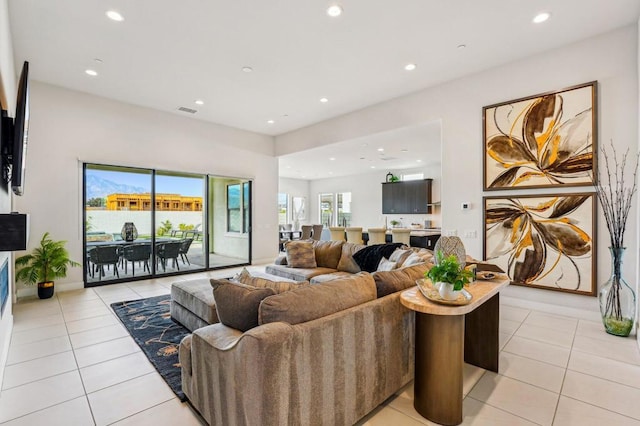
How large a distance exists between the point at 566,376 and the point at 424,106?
4195 mm

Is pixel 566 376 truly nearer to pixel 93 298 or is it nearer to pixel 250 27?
pixel 250 27

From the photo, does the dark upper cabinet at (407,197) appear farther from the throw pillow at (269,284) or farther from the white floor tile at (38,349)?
the white floor tile at (38,349)

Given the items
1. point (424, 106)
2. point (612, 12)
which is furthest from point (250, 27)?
point (612, 12)

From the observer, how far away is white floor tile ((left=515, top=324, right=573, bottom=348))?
10.6 feet

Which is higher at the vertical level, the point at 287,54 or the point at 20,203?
the point at 287,54

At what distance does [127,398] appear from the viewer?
2271 mm

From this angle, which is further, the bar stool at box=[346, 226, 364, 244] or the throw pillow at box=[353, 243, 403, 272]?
the bar stool at box=[346, 226, 364, 244]

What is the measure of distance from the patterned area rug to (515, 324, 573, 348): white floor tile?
3577 millimetres

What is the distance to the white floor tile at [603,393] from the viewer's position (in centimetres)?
217

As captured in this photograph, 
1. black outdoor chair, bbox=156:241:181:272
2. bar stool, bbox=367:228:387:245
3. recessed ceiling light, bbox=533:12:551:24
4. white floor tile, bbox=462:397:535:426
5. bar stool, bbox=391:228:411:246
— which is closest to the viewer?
white floor tile, bbox=462:397:535:426

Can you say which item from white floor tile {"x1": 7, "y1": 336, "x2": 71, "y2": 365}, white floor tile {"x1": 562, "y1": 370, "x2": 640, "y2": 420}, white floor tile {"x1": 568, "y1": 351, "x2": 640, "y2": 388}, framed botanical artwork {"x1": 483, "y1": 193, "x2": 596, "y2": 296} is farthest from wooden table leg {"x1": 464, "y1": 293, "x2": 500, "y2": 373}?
white floor tile {"x1": 7, "y1": 336, "x2": 71, "y2": 365}

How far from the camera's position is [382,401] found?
84.0 inches

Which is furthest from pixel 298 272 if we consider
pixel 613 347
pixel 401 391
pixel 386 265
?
pixel 613 347

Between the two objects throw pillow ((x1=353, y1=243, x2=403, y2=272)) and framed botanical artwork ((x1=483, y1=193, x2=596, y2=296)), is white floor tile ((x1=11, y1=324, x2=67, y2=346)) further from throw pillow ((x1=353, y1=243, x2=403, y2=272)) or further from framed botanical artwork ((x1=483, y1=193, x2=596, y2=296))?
framed botanical artwork ((x1=483, y1=193, x2=596, y2=296))
